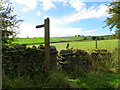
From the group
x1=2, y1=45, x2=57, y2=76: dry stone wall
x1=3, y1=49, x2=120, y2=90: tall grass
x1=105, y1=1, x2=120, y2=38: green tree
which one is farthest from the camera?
x1=105, y1=1, x2=120, y2=38: green tree

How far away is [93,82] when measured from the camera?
11.7ft

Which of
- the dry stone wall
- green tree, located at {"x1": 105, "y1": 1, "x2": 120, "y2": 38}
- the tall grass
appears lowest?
the tall grass

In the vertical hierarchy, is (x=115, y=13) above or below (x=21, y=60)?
above

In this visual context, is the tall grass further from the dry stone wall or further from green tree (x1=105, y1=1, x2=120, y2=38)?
green tree (x1=105, y1=1, x2=120, y2=38)

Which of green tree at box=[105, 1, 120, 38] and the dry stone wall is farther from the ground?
green tree at box=[105, 1, 120, 38]

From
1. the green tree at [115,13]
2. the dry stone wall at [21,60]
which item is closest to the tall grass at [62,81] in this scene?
the dry stone wall at [21,60]

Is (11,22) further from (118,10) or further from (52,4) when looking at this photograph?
(118,10)

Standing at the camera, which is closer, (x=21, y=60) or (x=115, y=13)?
(x=21, y=60)

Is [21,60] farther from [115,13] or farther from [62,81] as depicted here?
[115,13]

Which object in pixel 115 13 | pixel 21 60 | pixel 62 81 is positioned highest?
pixel 115 13

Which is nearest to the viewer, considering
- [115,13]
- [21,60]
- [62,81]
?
[62,81]

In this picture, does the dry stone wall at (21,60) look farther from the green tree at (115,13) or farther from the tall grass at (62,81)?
the green tree at (115,13)

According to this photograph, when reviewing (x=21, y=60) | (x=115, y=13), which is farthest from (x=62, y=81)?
(x=115, y=13)

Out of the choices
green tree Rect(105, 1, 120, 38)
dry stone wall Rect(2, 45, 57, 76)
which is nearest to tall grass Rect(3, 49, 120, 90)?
dry stone wall Rect(2, 45, 57, 76)
